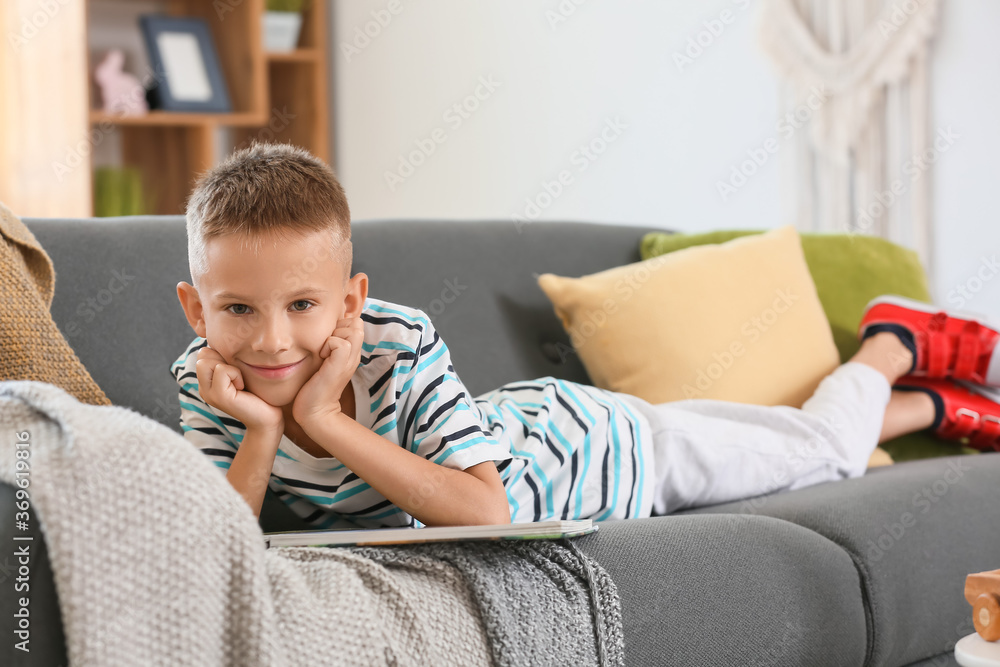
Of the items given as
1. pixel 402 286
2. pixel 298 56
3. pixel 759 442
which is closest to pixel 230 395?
pixel 402 286

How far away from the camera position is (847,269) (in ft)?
6.02

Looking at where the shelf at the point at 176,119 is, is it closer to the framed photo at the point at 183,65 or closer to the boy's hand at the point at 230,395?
the framed photo at the point at 183,65

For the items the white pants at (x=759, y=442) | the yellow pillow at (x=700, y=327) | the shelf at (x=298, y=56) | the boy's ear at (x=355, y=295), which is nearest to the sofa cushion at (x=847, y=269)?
the yellow pillow at (x=700, y=327)

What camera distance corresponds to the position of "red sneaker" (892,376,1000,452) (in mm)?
1612

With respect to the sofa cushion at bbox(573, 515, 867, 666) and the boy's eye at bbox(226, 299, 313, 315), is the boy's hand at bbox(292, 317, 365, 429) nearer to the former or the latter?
the boy's eye at bbox(226, 299, 313, 315)

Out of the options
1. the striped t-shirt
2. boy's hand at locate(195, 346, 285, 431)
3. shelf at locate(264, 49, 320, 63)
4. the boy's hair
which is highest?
shelf at locate(264, 49, 320, 63)

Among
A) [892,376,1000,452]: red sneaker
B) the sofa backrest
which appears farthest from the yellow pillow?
[892,376,1000,452]: red sneaker

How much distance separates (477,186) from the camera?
341 centimetres

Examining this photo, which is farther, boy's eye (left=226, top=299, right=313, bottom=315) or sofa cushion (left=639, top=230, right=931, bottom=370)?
sofa cushion (left=639, top=230, right=931, bottom=370)

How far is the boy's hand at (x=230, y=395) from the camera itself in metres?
0.94

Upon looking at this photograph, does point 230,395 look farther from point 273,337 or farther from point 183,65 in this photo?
point 183,65

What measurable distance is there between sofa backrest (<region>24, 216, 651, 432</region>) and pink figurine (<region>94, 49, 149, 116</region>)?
218 cm

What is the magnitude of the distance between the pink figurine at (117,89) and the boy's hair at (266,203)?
2629 millimetres

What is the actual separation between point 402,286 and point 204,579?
890 millimetres
